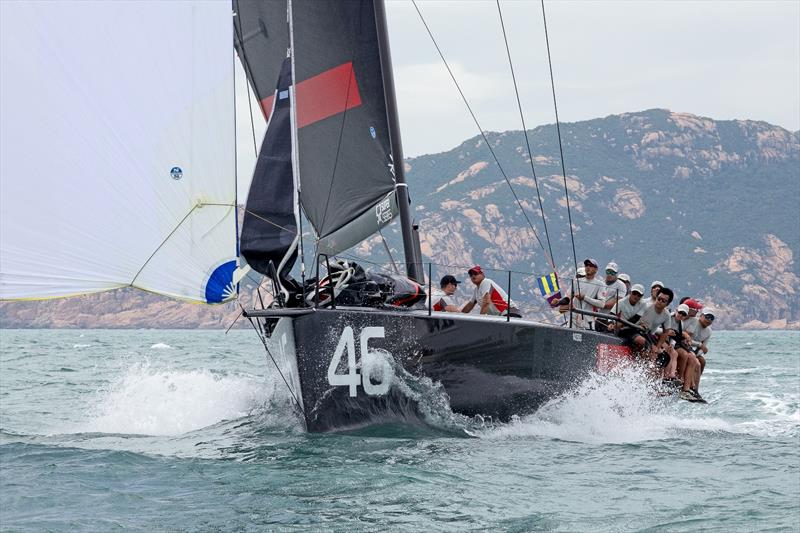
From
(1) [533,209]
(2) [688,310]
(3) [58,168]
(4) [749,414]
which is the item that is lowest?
(4) [749,414]

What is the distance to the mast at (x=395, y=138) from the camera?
9.98 m

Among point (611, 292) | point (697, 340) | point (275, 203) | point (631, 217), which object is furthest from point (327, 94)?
point (631, 217)

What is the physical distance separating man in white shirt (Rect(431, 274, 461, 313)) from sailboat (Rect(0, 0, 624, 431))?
9.6 inches

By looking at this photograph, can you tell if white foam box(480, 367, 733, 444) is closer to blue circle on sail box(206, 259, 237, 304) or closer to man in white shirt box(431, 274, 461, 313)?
man in white shirt box(431, 274, 461, 313)

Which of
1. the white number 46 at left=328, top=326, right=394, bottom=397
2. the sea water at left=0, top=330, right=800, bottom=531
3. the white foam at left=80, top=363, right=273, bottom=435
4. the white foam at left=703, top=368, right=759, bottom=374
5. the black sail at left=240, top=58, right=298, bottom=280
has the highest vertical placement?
the black sail at left=240, top=58, right=298, bottom=280

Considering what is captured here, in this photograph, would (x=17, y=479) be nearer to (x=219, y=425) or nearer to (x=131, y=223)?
(x=131, y=223)

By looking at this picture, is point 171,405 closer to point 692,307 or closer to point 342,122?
point 342,122

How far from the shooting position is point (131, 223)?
7031 mm

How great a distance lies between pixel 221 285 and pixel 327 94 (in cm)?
303

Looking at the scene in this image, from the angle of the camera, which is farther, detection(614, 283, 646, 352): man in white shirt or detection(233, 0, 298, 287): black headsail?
detection(614, 283, 646, 352): man in white shirt

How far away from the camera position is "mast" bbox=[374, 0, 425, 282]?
9.98m

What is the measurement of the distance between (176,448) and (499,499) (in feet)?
9.37

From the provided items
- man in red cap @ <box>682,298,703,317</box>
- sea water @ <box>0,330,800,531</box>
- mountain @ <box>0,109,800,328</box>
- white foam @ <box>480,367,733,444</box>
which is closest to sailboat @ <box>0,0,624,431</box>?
white foam @ <box>480,367,733,444</box>

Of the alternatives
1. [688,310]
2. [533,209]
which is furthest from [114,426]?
[533,209]
